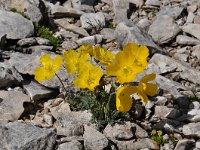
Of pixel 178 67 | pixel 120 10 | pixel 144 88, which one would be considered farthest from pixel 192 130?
pixel 120 10

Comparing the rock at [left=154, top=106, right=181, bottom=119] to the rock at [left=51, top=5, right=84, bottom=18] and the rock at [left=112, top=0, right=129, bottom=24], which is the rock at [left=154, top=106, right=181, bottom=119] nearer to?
the rock at [left=112, top=0, right=129, bottom=24]

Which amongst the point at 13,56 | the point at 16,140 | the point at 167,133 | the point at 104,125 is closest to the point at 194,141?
the point at 167,133

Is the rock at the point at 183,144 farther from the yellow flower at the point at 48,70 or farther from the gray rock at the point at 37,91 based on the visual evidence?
the gray rock at the point at 37,91

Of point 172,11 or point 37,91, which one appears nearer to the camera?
point 37,91

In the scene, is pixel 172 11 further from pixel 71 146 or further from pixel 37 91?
pixel 71 146

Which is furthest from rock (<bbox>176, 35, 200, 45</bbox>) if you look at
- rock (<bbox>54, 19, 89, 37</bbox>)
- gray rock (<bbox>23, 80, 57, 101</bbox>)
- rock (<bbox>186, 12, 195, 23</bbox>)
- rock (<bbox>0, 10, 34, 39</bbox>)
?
gray rock (<bbox>23, 80, 57, 101</bbox>)

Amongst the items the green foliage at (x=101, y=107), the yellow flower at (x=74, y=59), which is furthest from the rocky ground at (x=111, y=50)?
the yellow flower at (x=74, y=59)
